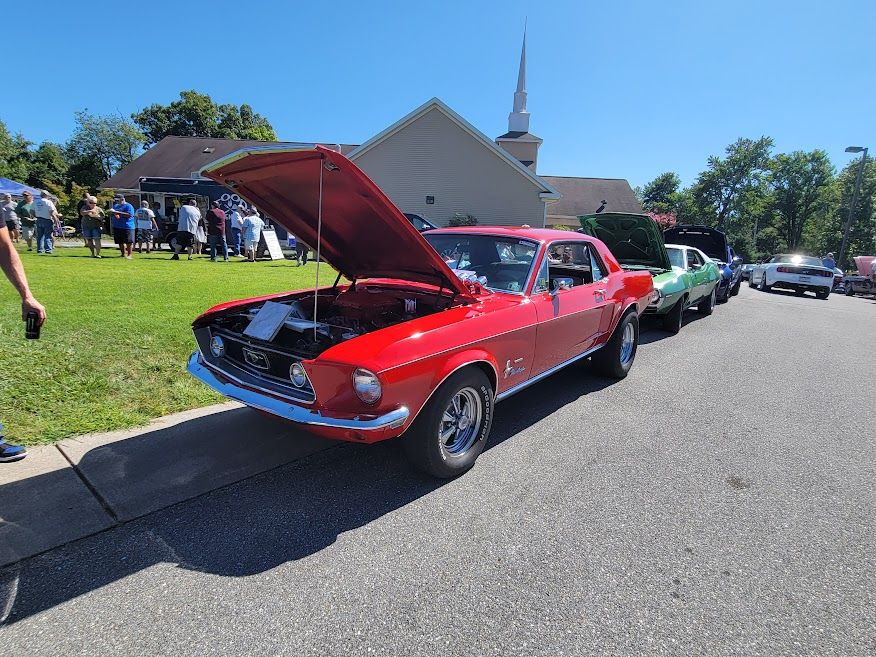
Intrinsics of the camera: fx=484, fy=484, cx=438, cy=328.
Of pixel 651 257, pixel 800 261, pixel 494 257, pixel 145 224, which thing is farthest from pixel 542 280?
pixel 800 261

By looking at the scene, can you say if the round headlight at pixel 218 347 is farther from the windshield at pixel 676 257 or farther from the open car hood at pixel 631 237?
the windshield at pixel 676 257

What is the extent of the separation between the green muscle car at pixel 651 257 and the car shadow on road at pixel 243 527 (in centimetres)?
593

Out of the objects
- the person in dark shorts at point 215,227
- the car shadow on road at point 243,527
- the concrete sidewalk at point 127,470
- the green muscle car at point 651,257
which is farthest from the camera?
the person in dark shorts at point 215,227

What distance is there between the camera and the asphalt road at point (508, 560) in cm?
197

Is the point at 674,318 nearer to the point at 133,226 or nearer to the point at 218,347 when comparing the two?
the point at 218,347

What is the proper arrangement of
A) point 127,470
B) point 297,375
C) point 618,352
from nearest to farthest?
point 297,375 → point 127,470 → point 618,352

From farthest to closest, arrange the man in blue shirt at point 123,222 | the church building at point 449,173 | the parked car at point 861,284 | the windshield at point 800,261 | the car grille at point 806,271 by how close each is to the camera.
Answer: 1. the church building at point 449,173
2. the parked car at point 861,284
3. the windshield at point 800,261
4. the car grille at point 806,271
5. the man in blue shirt at point 123,222

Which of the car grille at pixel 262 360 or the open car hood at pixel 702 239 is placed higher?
the open car hood at pixel 702 239

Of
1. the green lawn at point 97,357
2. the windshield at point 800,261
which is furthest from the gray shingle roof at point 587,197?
the green lawn at point 97,357

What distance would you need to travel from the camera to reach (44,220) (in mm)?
12258

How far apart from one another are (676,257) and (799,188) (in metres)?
51.0

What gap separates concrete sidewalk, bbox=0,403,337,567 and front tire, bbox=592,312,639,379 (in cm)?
315

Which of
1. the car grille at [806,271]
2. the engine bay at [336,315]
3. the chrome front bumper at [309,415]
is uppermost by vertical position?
the car grille at [806,271]

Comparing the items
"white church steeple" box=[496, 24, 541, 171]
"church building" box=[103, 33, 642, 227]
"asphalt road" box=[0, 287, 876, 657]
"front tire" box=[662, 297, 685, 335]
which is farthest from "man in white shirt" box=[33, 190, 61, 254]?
"white church steeple" box=[496, 24, 541, 171]
